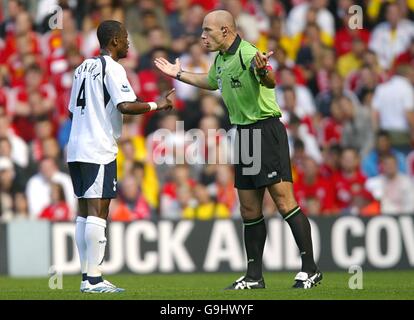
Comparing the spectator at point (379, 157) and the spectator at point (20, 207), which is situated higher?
the spectator at point (379, 157)

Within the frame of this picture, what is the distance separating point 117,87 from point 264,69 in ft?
4.07

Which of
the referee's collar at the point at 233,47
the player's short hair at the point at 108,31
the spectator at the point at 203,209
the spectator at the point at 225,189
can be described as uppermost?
the player's short hair at the point at 108,31

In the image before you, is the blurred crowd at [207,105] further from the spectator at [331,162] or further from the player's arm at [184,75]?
the player's arm at [184,75]

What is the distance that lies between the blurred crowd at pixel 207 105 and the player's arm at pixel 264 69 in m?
6.08

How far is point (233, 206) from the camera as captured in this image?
16656mm

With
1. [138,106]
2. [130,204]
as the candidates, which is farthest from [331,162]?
[138,106]

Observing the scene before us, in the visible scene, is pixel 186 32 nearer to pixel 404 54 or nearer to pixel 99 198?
pixel 404 54

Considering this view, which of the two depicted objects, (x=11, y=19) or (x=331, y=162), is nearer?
(x=331, y=162)

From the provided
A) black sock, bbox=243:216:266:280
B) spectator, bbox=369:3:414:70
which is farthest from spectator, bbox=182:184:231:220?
black sock, bbox=243:216:266:280

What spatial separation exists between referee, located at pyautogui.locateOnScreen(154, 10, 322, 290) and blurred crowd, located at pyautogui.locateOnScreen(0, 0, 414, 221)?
211 inches

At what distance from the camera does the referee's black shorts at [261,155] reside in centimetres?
1061

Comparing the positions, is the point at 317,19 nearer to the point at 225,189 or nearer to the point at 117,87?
the point at 225,189

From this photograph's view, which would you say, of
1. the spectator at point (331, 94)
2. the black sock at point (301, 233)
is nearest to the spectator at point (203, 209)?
the spectator at point (331, 94)

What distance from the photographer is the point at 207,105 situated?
57.4 ft
